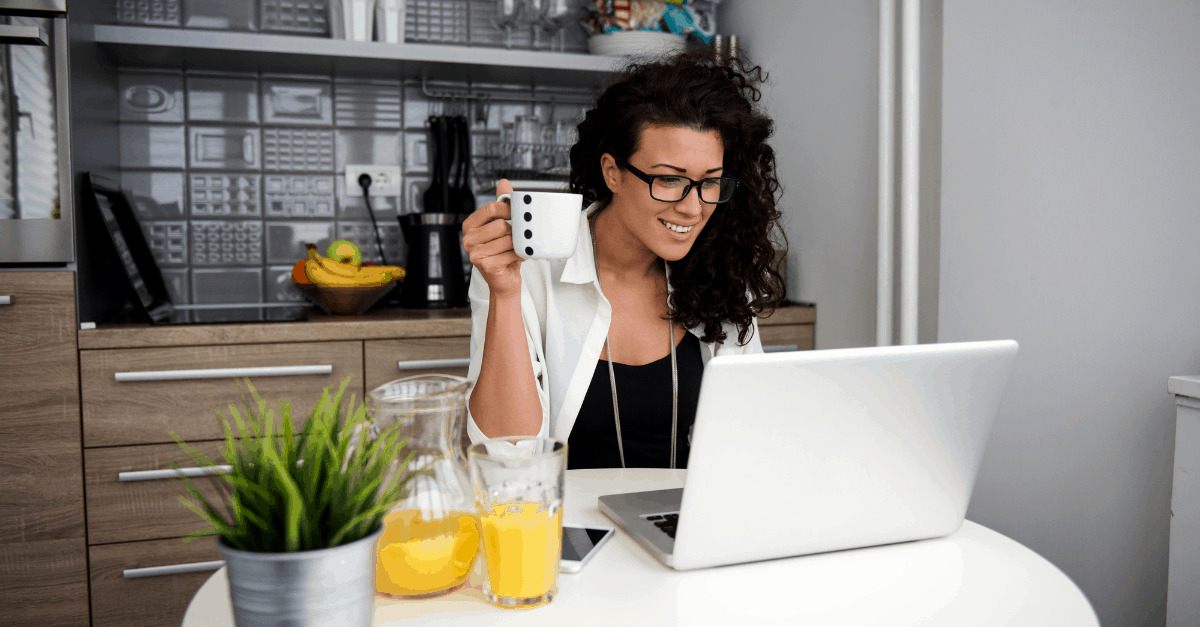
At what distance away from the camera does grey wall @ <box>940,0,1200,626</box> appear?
128 cm

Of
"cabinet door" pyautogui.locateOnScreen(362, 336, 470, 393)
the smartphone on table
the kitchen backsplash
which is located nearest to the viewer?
the smartphone on table

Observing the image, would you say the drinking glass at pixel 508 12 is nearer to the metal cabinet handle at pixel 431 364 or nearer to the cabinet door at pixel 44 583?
the metal cabinet handle at pixel 431 364

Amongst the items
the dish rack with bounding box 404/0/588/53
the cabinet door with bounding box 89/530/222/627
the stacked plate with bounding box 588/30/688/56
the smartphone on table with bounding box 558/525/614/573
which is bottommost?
the cabinet door with bounding box 89/530/222/627

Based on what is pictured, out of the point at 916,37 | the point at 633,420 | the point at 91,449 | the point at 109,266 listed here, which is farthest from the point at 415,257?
the point at 916,37

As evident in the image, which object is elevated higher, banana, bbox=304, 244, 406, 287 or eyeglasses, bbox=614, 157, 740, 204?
eyeglasses, bbox=614, 157, 740, 204

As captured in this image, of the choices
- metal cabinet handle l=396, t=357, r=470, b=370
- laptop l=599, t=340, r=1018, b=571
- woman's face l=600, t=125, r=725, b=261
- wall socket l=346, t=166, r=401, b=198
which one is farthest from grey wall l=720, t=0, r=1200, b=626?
wall socket l=346, t=166, r=401, b=198

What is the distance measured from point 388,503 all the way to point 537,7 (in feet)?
7.16

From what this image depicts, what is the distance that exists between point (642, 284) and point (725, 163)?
0.27 meters

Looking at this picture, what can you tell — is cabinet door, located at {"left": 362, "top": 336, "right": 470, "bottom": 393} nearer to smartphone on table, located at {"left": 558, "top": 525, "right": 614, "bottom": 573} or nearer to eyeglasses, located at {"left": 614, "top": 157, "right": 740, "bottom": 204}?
eyeglasses, located at {"left": 614, "top": 157, "right": 740, "bottom": 204}

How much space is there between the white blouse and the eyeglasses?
0.46 ft

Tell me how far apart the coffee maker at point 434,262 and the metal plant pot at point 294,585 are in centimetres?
180

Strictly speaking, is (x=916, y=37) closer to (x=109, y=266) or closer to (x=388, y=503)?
(x=388, y=503)

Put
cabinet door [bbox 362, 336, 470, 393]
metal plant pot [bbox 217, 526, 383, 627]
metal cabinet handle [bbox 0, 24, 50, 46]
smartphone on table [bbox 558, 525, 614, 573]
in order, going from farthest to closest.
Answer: cabinet door [bbox 362, 336, 470, 393] → metal cabinet handle [bbox 0, 24, 50, 46] → smartphone on table [bbox 558, 525, 614, 573] → metal plant pot [bbox 217, 526, 383, 627]

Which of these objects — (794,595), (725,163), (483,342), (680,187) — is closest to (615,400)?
(483,342)
